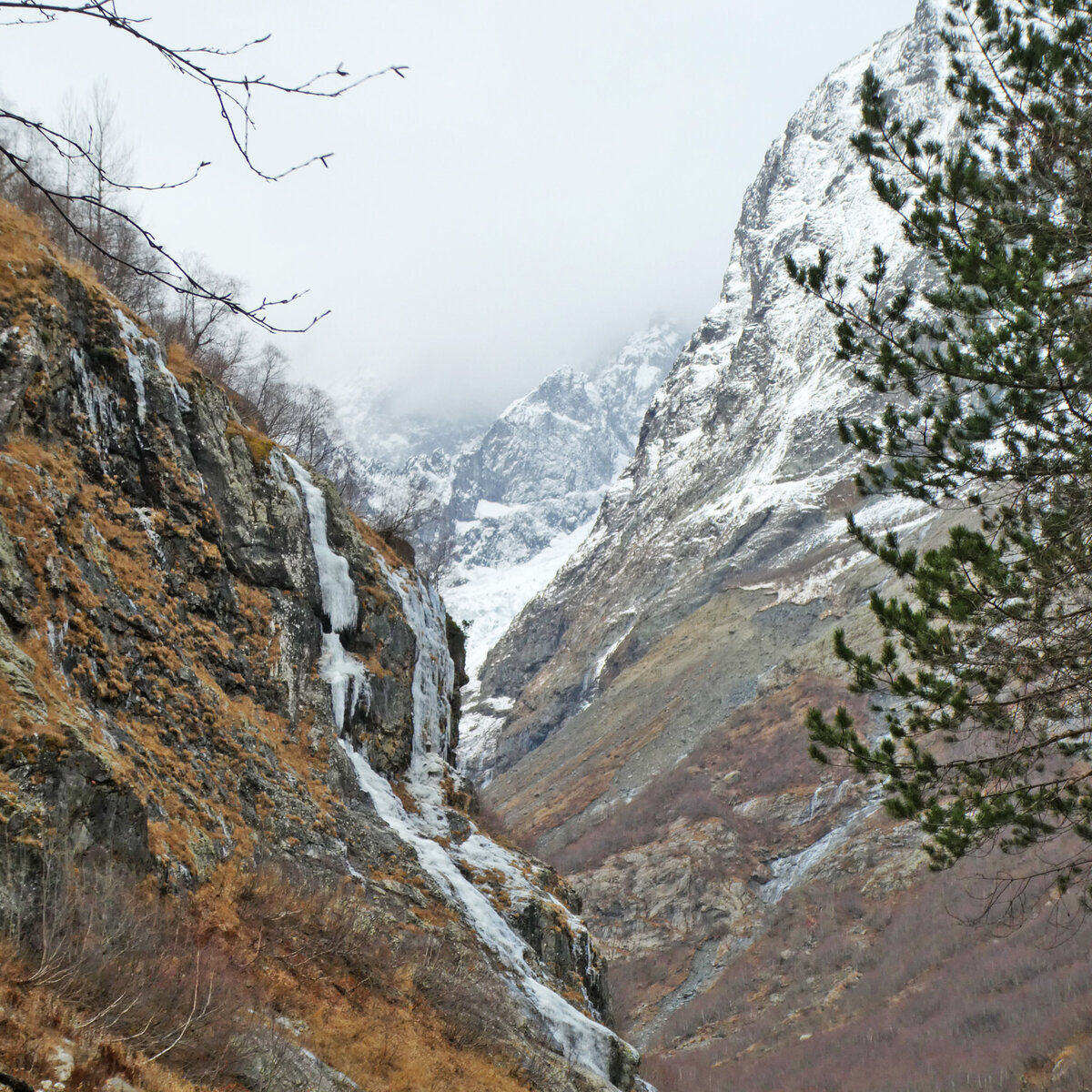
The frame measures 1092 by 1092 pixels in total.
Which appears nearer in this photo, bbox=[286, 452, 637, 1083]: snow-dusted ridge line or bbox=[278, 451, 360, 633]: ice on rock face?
bbox=[286, 452, 637, 1083]: snow-dusted ridge line

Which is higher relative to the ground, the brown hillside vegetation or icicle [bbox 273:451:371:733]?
icicle [bbox 273:451:371:733]

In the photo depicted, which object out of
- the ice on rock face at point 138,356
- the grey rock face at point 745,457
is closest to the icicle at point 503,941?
the ice on rock face at point 138,356

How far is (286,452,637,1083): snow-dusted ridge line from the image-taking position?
12.1m

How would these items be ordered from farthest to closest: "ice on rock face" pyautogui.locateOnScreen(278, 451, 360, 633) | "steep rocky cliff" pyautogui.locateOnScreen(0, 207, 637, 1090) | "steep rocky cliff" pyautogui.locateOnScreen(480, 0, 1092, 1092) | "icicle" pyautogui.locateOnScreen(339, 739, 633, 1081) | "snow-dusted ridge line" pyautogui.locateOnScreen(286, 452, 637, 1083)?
1. "steep rocky cliff" pyautogui.locateOnScreen(480, 0, 1092, 1092)
2. "ice on rock face" pyautogui.locateOnScreen(278, 451, 360, 633)
3. "snow-dusted ridge line" pyautogui.locateOnScreen(286, 452, 637, 1083)
4. "icicle" pyautogui.locateOnScreen(339, 739, 633, 1081)
5. "steep rocky cliff" pyautogui.locateOnScreen(0, 207, 637, 1090)

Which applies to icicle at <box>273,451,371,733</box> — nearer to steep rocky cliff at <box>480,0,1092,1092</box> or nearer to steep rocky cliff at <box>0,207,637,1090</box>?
steep rocky cliff at <box>0,207,637,1090</box>

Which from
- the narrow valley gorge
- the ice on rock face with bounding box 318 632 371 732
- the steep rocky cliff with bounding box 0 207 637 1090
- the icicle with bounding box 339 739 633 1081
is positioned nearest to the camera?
the steep rocky cliff with bounding box 0 207 637 1090

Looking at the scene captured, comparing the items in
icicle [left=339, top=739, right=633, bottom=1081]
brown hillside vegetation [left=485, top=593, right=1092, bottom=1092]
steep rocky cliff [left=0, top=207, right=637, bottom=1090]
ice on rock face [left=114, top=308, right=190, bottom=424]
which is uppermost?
ice on rock face [left=114, top=308, right=190, bottom=424]

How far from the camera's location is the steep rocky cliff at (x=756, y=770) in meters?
32.8

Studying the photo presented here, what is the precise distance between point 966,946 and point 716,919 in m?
13.5

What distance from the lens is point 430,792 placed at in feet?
58.3

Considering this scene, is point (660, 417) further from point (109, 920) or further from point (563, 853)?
point (109, 920)

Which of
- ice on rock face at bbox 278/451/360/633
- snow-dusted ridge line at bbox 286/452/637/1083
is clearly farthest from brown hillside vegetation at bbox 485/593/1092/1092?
ice on rock face at bbox 278/451/360/633

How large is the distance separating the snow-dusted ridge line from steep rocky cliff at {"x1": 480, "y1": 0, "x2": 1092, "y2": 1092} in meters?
6.29

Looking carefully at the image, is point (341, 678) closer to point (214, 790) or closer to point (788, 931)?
point (214, 790)
